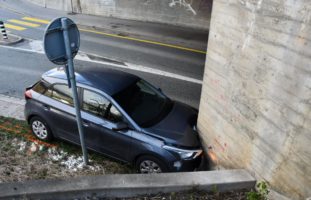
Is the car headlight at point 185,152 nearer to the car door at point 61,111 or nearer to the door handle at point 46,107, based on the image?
the car door at point 61,111

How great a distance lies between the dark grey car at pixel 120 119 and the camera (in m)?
5.70

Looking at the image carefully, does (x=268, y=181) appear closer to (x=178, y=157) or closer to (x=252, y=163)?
(x=252, y=163)

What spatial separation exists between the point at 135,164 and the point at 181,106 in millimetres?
1649

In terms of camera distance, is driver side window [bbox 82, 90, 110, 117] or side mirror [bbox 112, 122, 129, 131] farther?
driver side window [bbox 82, 90, 110, 117]

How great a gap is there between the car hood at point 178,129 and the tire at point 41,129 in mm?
2378

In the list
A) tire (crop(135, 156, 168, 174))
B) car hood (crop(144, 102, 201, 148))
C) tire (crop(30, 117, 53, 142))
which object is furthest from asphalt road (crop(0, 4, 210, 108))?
tire (crop(135, 156, 168, 174))

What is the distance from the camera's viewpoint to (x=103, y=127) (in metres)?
5.99

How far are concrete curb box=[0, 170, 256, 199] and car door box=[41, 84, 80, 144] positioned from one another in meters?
2.57

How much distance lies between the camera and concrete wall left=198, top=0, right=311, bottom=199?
3672 millimetres

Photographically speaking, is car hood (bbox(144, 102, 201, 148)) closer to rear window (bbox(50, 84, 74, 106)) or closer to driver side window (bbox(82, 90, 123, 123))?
driver side window (bbox(82, 90, 123, 123))

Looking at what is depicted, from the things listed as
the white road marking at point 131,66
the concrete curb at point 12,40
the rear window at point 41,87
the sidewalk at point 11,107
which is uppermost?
the rear window at point 41,87

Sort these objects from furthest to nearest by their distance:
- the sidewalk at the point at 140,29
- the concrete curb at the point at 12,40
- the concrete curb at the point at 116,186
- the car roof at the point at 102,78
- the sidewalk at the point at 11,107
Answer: the sidewalk at the point at 140,29 → the concrete curb at the point at 12,40 → the sidewalk at the point at 11,107 → the car roof at the point at 102,78 → the concrete curb at the point at 116,186

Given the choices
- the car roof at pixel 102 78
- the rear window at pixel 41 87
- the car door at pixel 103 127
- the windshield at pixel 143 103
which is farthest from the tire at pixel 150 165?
the rear window at pixel 41 87

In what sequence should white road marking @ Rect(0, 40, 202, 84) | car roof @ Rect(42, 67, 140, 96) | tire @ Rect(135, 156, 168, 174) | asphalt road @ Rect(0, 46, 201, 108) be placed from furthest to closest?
white road marking @ Rect(0, 40, 202, 84)
asphalt road @ Rect(0, 46, 201, 108)
car roof @ Rect(42, 67, 140, 96)
tire @ Rect(135, 156, 168, 174)
